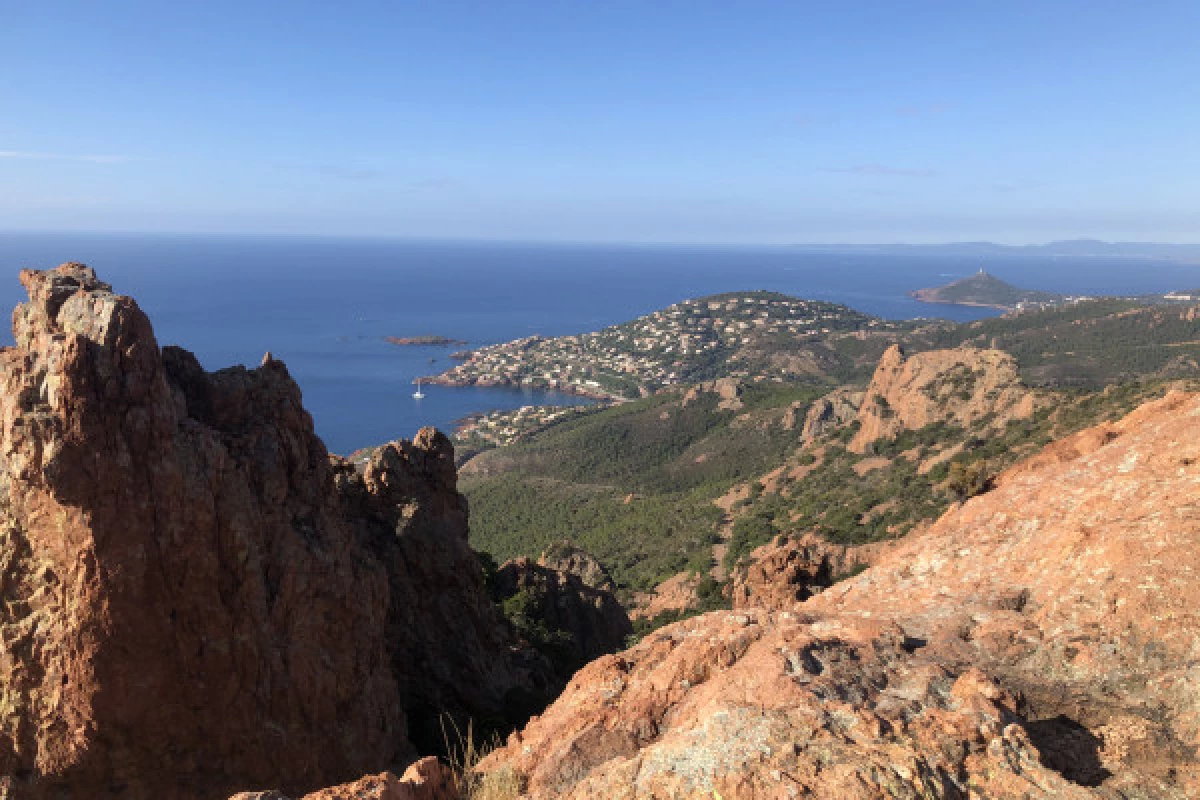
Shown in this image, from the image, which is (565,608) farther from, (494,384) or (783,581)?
(494,384)

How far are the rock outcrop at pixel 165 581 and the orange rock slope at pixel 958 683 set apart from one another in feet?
18.9

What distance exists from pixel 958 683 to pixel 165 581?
10.6m

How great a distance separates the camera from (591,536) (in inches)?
1989

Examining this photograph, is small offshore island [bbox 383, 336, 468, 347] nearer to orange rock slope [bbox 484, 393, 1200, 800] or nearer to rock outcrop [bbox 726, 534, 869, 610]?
rock outcrop [bbox 726, 534, 869, 610]

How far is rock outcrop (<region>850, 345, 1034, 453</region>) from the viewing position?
4281 cm

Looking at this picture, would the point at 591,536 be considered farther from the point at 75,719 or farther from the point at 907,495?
the point at 75,719

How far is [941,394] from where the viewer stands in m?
47.9

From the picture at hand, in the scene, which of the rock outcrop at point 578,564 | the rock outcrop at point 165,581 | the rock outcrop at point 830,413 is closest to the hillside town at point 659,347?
the rock outcrop at point 830,413

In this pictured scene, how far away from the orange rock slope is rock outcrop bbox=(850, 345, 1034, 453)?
33007mm

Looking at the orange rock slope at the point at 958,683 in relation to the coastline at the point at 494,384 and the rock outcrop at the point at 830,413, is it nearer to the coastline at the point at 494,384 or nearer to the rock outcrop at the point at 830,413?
the rock outcrop at the point at 830,413

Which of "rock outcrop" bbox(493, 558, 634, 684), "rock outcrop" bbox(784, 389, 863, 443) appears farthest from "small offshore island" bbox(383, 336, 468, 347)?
"rock outcrop" bbox(493, 558, 634, 684)

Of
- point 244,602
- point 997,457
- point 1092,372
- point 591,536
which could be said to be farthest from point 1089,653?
point 1092,372

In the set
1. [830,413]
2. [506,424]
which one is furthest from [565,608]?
[506,424]

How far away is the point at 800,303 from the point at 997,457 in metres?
151
